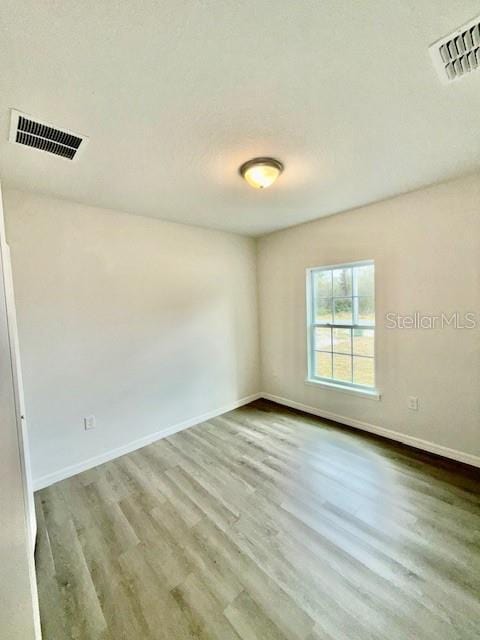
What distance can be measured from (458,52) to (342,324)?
8.35 feet

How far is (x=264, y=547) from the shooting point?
5.53 feet

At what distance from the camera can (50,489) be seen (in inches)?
91.7

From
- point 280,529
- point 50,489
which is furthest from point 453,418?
point 50,489

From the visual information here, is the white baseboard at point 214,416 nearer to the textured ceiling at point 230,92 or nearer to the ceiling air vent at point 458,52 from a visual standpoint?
the textured ceiling at point 230,92

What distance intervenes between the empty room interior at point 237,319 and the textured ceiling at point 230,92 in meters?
0.01

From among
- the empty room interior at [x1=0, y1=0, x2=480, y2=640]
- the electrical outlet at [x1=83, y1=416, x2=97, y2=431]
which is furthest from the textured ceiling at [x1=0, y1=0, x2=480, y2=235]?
the electrical outlet at [x1=83, y1=416, x2=97, y2=431]

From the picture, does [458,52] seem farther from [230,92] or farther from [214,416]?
[214,416]

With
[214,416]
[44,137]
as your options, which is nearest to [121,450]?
[214,416]

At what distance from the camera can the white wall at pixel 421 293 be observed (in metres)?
2.41

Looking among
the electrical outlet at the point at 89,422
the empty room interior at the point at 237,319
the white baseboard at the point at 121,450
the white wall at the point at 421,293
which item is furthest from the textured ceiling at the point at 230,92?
the white baseboard at the point at 121,450

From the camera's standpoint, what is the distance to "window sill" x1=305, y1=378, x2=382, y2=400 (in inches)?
120

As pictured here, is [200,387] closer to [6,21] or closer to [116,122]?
[116,122]

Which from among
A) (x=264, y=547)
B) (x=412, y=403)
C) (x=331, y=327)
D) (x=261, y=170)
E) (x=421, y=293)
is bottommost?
(x=264, y=547)

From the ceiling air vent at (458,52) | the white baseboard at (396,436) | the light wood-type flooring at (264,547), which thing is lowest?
the light wood-type flooring at (264,547)
